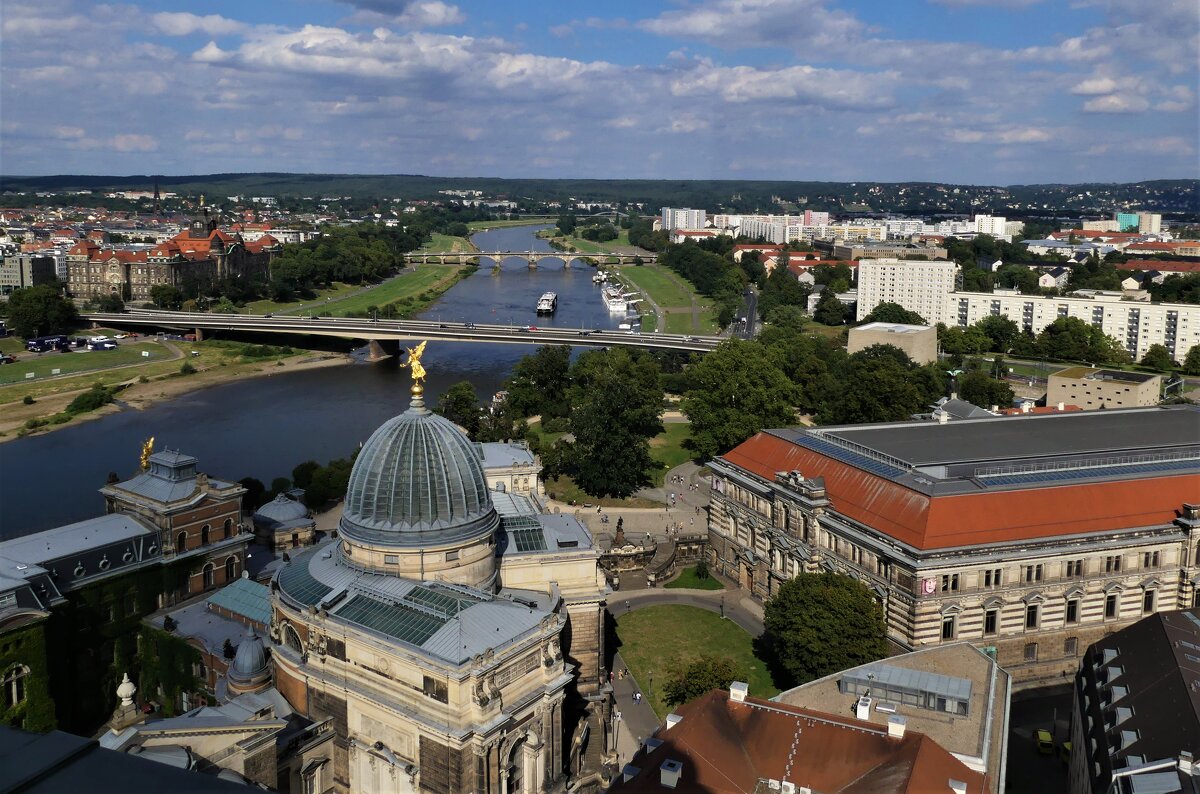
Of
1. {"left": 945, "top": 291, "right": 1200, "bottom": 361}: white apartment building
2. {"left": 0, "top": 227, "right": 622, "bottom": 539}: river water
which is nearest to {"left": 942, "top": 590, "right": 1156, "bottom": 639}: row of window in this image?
{"left": 0, "top": 227, "right": 622, "bottom": 539}: river water

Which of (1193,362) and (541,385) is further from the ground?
(1193,362)

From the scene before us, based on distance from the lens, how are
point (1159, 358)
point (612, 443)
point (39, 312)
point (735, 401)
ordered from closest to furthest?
point (612, 443), point (735, 401), point (1159, 358), point (39, 312)

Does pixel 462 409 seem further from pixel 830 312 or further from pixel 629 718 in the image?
pixel 830 312

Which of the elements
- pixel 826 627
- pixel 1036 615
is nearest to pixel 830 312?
pixel 1036 615

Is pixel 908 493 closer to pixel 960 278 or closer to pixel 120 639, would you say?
pixel 120 639

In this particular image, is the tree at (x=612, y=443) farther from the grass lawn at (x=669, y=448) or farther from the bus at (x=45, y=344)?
the bus at (x=45, y=344)

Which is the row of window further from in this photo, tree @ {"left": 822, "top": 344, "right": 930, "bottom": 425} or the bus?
the bus
